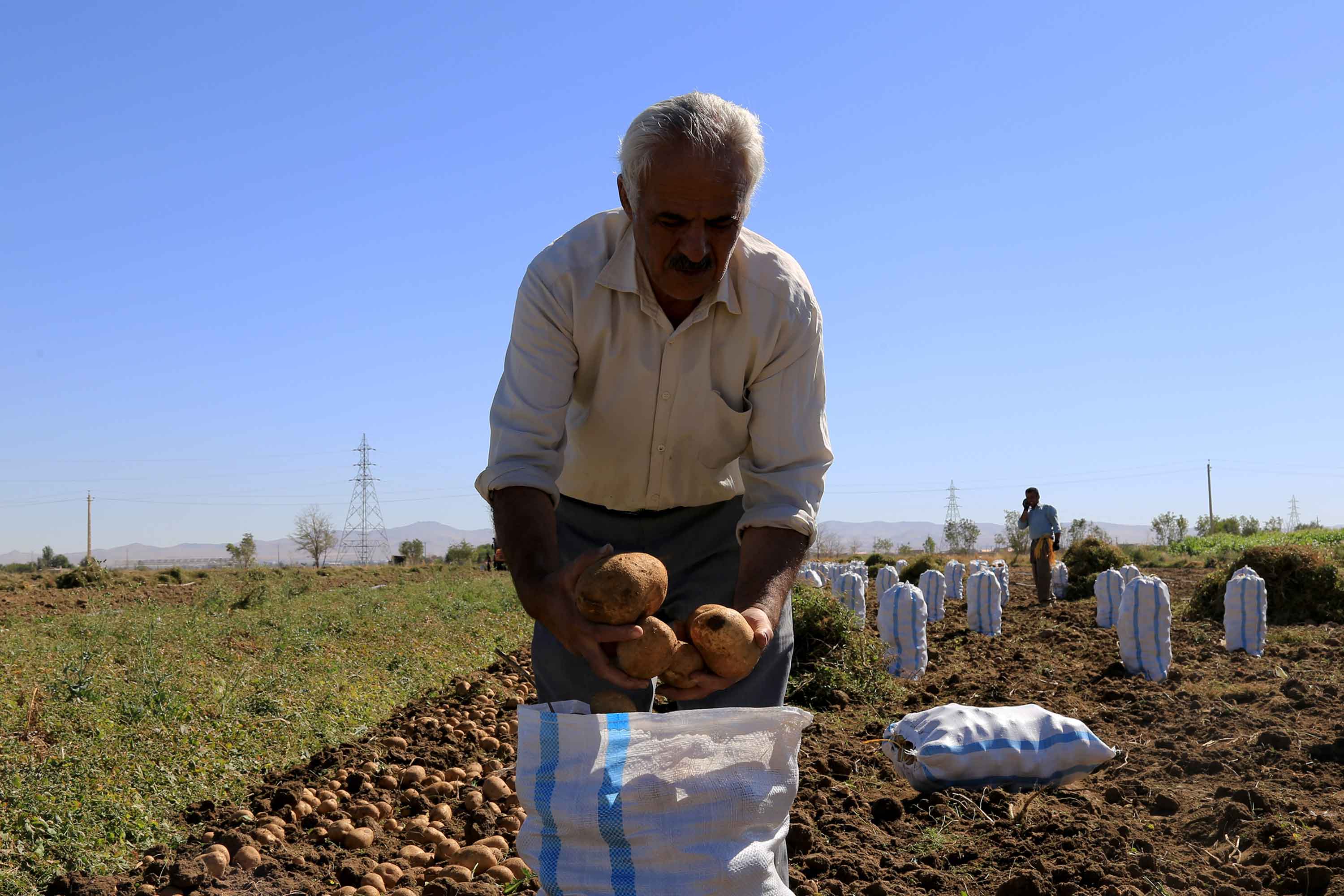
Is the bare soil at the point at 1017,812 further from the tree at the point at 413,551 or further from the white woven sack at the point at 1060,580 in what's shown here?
the tree at the point at 413,551

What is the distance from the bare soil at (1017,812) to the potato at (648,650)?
147 cm

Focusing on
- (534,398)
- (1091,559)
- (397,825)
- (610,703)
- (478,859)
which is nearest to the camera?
(610,703)

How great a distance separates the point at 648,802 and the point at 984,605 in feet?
25.8

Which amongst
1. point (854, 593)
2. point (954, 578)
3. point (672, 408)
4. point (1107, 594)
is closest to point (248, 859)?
point (672, 408)

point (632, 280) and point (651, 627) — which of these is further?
point (632, 280)

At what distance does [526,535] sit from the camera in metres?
2.12

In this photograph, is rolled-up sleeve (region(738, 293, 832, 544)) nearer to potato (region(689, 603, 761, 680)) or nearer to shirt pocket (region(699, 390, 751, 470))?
shirt pocket (region(699, 390, 751, 470))

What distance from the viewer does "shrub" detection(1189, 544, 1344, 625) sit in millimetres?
10625

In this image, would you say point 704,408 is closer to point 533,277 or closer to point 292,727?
point 533,277

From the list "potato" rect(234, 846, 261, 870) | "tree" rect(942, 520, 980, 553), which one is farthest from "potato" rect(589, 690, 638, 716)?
"tree" rect(942, 520, 980, 553)

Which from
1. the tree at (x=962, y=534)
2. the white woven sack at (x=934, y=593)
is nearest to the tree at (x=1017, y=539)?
the tree at (x=962, y=534)

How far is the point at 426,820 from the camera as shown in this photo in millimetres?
4117

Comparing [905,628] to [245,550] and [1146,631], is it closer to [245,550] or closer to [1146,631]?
[1146,631]

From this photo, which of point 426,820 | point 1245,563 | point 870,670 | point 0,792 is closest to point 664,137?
point 426,820
